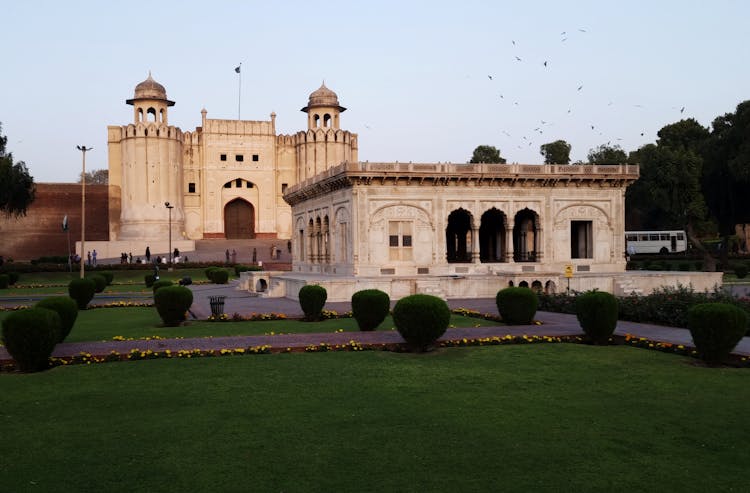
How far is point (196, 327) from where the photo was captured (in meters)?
19.1

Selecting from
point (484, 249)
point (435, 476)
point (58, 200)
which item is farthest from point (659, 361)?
point (58, 200)

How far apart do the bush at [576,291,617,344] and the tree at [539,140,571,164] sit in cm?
6789

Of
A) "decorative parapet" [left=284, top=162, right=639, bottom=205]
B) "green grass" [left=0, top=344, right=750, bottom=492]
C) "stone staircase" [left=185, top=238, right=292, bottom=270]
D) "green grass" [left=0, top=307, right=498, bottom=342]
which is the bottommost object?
"green grass" [left=0, top=344, right=750, bottom=492]

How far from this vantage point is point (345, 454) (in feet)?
25.1

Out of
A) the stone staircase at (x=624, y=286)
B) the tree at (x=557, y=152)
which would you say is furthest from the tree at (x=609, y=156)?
the stone staircase at (x=624, y=286)

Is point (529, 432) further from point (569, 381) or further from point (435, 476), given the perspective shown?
point (569, 381)

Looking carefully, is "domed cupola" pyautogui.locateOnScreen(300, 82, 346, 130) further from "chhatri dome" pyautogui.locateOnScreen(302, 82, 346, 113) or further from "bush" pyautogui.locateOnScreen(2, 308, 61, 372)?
"bush" pyautogui.locateOnScreen(2, 308, 61, 372)

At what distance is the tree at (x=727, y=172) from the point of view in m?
48.2

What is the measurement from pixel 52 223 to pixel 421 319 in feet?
195

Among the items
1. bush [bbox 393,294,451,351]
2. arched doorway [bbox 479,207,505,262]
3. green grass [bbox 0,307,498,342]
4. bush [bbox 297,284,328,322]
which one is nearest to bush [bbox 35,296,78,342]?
green grass [bbox 0,307,498,342]

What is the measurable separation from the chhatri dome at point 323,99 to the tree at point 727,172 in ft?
99.3

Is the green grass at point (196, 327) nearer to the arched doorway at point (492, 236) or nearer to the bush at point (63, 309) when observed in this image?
the bush at point (63, 309)

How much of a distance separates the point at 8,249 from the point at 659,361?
206 feet

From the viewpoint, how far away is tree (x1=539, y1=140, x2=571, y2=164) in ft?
267
